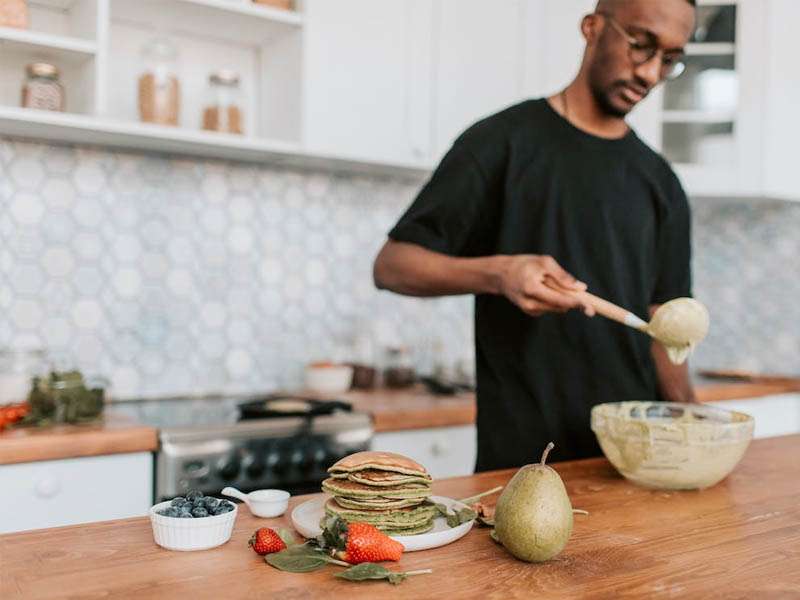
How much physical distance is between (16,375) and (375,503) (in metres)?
1.59

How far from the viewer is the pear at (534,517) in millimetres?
943

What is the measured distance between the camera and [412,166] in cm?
280

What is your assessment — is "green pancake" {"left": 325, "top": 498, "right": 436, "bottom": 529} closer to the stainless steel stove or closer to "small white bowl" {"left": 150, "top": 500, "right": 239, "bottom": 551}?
"small white bowl" {"left": 150, "top": 500, "right": 239, "bottom": 551}

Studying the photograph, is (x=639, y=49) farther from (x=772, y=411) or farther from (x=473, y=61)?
(x=772, y=411)

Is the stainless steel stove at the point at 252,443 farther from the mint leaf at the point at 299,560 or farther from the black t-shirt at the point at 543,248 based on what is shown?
the mint leaf at the point at 299,560

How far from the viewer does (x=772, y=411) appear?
317 cm

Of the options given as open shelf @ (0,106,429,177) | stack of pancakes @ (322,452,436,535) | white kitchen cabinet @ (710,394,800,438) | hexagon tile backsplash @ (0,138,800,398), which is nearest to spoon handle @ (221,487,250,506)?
stack of pancakes @ (322,452,436,535)

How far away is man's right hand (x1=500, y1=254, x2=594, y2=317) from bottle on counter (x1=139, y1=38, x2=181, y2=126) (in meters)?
1.45

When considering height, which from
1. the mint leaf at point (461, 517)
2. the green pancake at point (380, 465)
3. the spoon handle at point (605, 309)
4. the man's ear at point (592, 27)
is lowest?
the mint leaf at point (461, 517)

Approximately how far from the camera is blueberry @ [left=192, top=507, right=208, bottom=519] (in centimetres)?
98

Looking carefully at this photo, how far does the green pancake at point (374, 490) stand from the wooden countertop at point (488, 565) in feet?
0.23

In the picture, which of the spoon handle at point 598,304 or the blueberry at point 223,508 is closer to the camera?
the blueberry at point 223,508

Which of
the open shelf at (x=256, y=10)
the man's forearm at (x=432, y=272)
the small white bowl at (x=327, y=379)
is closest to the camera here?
the man's forearm at (x=432, y=272)

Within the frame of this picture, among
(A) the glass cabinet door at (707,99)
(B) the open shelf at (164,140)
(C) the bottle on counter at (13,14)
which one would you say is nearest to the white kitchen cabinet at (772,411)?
(A) the glass cabinet door at (707,99)
